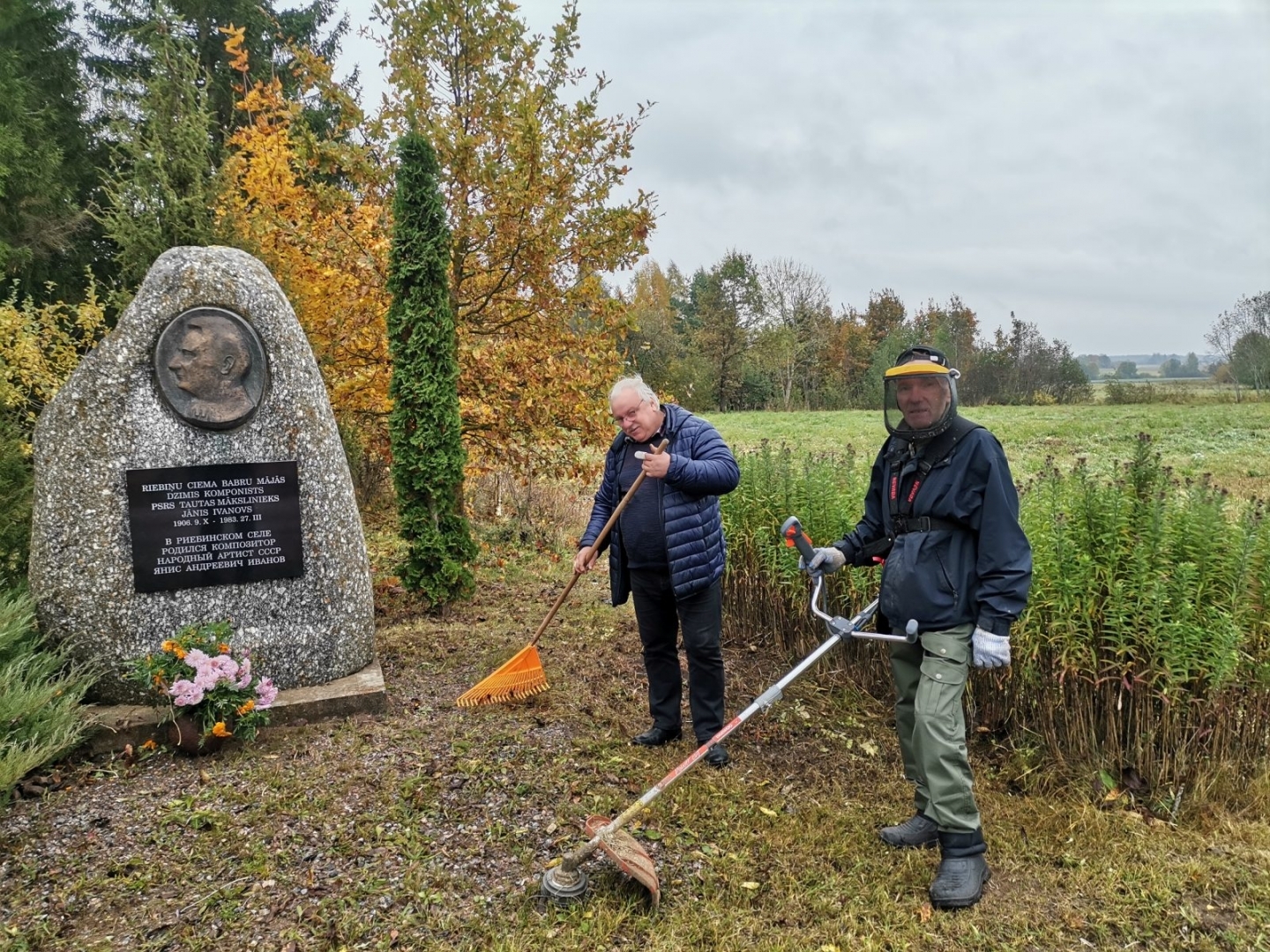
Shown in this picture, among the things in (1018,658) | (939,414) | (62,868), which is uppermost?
(939,414)

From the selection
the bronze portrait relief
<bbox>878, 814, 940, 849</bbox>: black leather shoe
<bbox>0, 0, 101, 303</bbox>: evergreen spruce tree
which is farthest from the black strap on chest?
<bbox>0, 0, 101, 303</bbox>: evergreen spruce tree

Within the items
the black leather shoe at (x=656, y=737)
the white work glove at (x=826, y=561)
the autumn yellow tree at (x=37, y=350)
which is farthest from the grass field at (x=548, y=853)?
the autumn yellow tree at (x=37, y=350)

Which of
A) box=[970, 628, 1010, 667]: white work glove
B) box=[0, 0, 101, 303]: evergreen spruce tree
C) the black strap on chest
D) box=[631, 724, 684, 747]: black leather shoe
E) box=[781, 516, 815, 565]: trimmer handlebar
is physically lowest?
box=[631, 724, 684, 747]: black leather shoe

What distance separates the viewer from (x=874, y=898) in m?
3.01

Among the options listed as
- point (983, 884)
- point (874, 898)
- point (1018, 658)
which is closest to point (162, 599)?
point (874, 898)

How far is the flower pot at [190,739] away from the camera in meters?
3.81

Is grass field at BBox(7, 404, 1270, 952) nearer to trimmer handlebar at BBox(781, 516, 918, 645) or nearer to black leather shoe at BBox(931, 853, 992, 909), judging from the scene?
black leather shoe at BBox(931, 853, 992, 909)

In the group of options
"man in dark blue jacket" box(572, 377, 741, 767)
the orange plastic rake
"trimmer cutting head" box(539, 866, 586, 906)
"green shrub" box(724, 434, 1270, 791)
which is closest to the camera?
"trimmer cutting head" box(539, 866, 586, 906)

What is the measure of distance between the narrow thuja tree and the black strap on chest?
167 inches

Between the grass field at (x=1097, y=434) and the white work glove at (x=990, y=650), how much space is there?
21.3ft

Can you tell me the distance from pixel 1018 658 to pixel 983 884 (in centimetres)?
132

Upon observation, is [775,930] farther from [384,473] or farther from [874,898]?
[384,473]

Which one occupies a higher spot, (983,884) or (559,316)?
(559,316)

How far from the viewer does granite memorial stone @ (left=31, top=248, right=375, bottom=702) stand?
4.16 m
